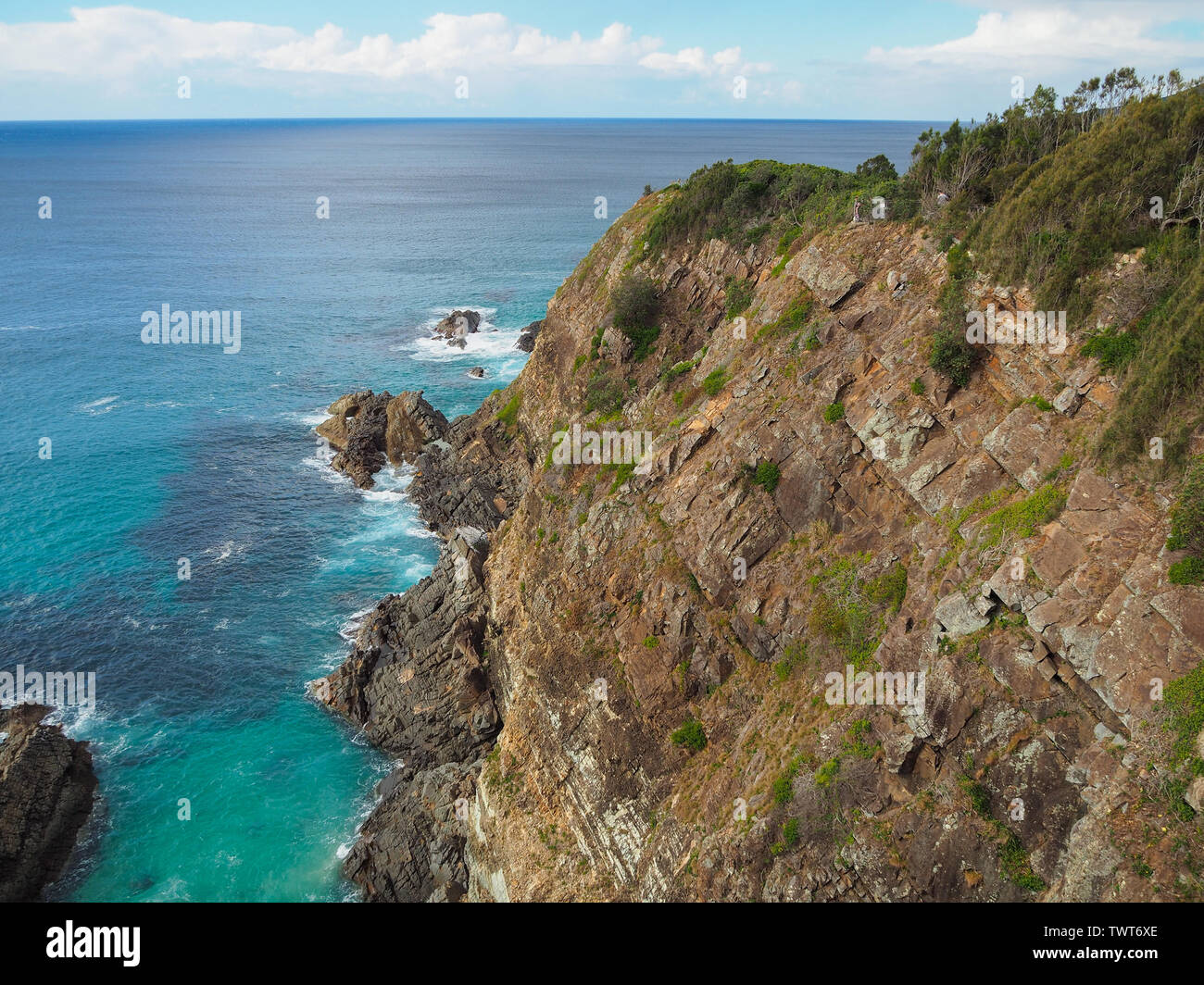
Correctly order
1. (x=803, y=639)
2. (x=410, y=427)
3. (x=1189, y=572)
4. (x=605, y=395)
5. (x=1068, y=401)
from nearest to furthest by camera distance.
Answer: (x=1189, y=572), (x=1068, y=401), (x=803, y=639), (x=605, y=395), (x=410, y=427)

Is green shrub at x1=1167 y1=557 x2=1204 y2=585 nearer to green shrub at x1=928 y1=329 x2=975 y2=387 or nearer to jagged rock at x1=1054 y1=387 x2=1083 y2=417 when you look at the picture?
jagged rock at x1=1054 y1=387 x2=1083 y2=417

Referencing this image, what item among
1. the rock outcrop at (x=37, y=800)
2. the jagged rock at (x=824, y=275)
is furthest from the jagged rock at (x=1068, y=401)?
the rock outcrop at (x=37, y=800)

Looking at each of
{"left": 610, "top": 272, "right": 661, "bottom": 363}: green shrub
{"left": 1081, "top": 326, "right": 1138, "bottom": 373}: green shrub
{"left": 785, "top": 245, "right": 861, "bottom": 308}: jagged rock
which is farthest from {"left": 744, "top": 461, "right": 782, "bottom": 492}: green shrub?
{"left": 610, "top": 272, "right": 661, "bottom": 363}: green shrub

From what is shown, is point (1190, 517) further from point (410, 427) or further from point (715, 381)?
point (410, 427)

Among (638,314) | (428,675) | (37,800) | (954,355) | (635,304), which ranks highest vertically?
(635,304)

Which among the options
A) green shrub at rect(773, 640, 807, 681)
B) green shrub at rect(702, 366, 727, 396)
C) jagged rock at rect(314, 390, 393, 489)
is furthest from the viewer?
jagged rock at rect(314, 390, 393, 489)

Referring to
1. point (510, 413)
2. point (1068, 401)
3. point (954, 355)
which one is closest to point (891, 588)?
point (1068, 401)
